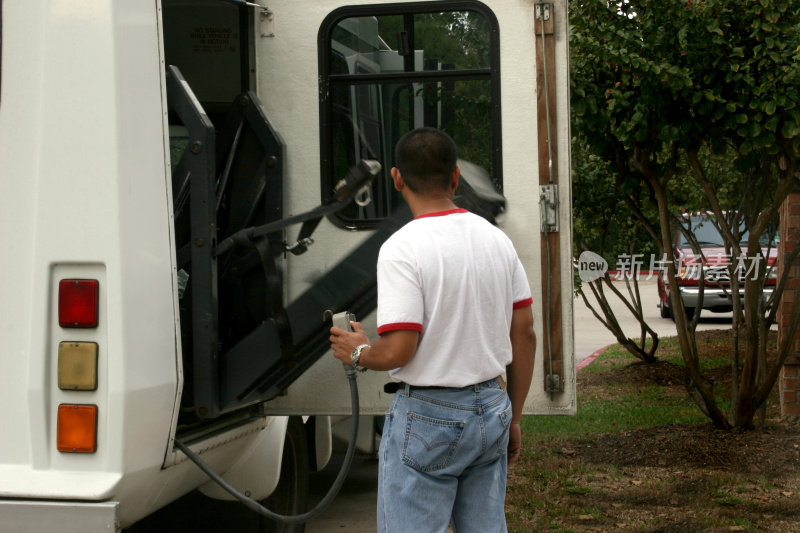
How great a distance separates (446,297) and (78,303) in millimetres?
1130

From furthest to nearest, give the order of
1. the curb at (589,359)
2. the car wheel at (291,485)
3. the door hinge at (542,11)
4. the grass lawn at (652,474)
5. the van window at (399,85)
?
the curb at (589,359)
the grass lawn at (652,474)
the car wheel at (291,485)
the van window at (399,85)
the door hinge at (542,11)

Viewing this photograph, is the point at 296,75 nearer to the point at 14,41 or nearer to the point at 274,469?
the point at 14,41

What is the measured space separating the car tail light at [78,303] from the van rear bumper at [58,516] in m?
0.54

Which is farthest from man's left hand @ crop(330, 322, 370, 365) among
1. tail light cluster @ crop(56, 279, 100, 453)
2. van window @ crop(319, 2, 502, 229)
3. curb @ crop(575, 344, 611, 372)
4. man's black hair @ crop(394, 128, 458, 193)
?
curb @ crop(575, 344, 611, 372)

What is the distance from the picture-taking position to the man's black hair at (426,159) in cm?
303

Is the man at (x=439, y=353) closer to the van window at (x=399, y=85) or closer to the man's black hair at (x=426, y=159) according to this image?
the man's black hair at (x=426, y=159)

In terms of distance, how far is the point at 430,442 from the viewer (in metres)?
2.92

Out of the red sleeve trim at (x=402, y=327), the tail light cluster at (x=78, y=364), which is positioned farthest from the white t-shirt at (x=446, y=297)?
the tail light cluster at (x=78, y=364)

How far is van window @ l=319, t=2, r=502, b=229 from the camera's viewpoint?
3.88 meters

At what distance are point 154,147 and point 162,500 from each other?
1.24m

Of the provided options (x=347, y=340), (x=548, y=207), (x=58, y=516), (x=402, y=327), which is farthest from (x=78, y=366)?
(x=548, y=207)

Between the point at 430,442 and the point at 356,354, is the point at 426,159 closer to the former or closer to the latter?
the point at 356,354

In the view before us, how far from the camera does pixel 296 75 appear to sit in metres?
4.01

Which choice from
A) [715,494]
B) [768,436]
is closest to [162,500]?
[715,494]
